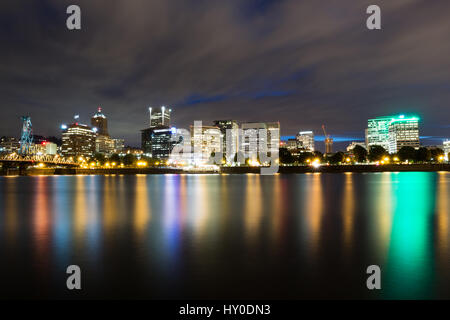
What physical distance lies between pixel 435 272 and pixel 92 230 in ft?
49.1

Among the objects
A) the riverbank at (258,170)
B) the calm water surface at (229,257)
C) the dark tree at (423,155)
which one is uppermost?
the dark tree at (423,155)

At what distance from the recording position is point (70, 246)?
12750 mm

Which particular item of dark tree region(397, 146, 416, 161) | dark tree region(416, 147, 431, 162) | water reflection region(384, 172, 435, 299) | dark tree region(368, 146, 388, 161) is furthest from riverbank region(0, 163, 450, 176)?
water reflection region(384, 172, 435, 299)

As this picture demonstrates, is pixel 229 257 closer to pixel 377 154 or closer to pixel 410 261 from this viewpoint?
pixel 410 261

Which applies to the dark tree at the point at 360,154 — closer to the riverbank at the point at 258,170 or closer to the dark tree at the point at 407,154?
the dark tree at the point at 407,154

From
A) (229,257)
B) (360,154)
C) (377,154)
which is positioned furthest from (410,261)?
(377,154)

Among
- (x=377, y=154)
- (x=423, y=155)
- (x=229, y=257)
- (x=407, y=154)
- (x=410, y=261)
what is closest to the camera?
(x=410, y=261)

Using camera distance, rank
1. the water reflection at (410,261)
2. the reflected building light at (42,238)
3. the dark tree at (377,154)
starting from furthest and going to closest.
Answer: the dark tree at (377,154)
the reflected building light at (42,238)
the water reflection at (410,261)

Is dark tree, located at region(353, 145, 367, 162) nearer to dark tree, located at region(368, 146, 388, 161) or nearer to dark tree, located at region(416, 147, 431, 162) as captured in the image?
dark tree, located at region(368, 146, 388, 161)

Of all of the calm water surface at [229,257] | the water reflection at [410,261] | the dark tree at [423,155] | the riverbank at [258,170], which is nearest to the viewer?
Result: the water reflection at [410,261]

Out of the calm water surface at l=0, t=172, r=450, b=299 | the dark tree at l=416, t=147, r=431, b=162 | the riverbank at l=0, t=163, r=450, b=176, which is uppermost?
the dark tree at l=416, t=147, r=431, b=162

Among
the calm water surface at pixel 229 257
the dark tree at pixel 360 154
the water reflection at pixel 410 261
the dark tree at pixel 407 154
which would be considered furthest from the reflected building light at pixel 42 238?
the dark tree at pixel 407 154
